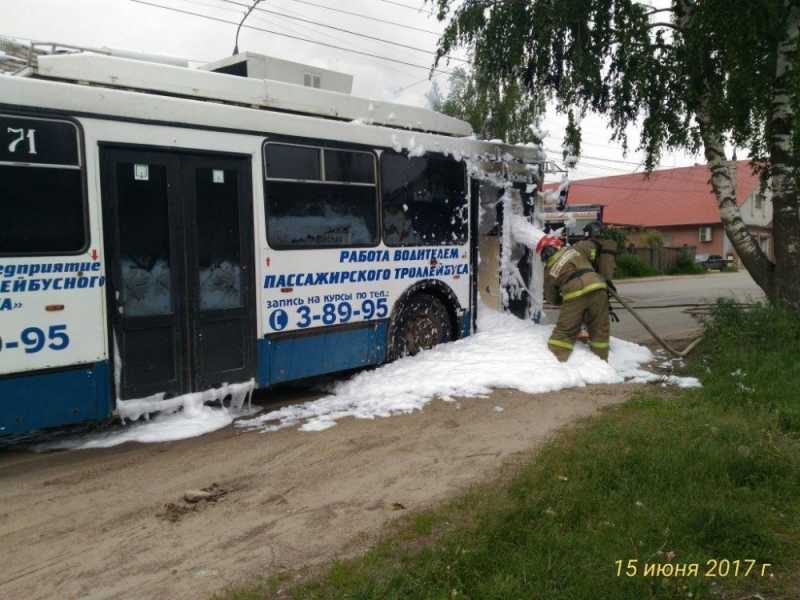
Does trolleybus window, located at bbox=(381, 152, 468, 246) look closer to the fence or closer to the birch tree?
the birch tree

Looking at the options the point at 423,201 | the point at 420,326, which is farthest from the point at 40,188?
the point at 420,326

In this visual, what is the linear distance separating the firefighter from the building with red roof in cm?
4536

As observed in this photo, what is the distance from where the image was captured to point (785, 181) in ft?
30.6

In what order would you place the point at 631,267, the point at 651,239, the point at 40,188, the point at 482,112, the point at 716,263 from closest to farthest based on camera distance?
the point at 40,188
the point at 482,112
the point at 631,267
the point at 651,239
the point at 716,263

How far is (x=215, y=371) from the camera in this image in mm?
6316

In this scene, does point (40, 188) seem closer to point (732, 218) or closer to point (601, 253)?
point (601, 253)

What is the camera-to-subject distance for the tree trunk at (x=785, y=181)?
895 cm

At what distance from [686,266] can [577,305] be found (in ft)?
122

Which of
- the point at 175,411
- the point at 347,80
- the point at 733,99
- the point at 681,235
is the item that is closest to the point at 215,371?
the point at 175,411

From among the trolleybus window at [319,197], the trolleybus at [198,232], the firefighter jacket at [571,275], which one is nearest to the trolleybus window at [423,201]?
the trolleybus at [198,232]

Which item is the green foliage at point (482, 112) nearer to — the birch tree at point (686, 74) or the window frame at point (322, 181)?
the birch tree at point (686, 74)

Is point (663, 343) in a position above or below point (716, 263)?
below

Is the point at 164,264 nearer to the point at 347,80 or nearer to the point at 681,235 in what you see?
the point at 347,80

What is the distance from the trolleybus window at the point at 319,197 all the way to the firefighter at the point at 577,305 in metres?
2.32
